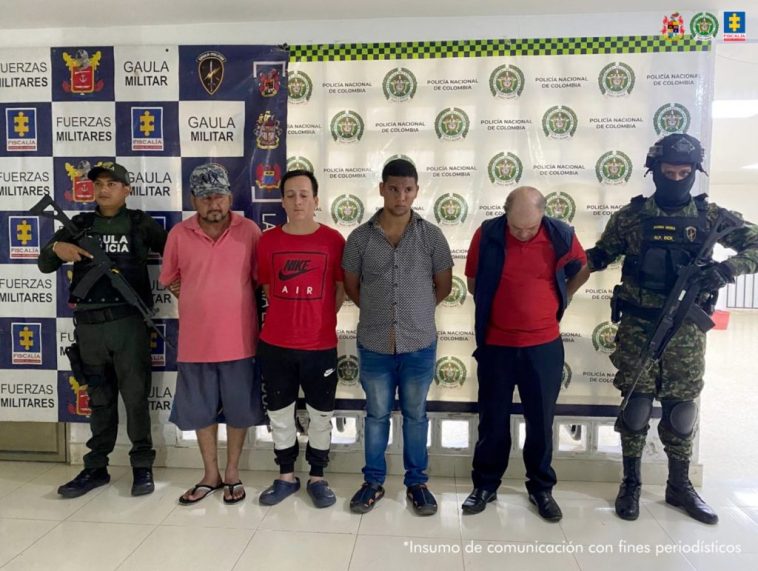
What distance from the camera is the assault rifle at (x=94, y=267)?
8.03 ft

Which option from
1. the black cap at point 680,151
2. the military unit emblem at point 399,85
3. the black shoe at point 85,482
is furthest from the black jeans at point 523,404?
the black shoe at point 85,482

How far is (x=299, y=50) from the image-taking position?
2.70 metres

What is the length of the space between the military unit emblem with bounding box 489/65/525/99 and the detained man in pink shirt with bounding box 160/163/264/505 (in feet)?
4.76

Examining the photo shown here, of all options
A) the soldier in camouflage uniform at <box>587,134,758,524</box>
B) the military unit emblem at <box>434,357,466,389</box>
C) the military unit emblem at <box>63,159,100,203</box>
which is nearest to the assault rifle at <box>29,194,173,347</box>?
the military unit emblem at <box>63,159,100,203</box>

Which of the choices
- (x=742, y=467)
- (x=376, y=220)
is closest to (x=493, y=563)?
(x=376, y=220)

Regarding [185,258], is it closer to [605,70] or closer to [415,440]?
[415,440]

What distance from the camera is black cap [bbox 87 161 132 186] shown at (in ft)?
8.24

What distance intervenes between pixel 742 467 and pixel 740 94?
309cm

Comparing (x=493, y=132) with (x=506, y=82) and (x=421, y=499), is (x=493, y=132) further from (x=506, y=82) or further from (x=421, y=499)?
(x=421, y=499)

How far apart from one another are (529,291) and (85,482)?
2.42 m

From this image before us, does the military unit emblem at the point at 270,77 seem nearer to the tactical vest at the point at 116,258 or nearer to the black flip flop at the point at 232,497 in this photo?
the tactical vest at the point at 116,258

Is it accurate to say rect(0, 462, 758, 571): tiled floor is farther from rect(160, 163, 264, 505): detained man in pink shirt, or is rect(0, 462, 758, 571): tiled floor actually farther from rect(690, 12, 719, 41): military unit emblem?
rect(690, 12, 719, 41): military unit emblem

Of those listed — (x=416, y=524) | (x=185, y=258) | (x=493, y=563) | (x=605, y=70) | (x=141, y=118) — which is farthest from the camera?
(x=141, y=118)

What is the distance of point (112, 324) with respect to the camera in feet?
8.23
